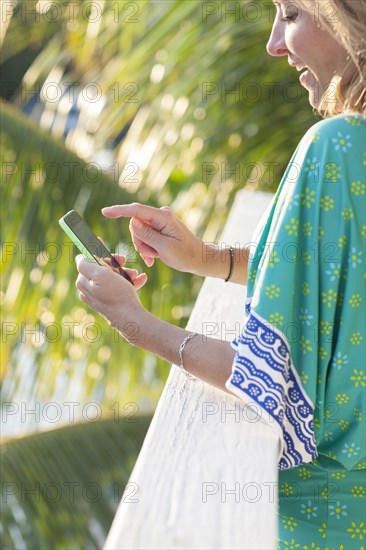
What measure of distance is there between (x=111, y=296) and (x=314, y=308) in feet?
0.94

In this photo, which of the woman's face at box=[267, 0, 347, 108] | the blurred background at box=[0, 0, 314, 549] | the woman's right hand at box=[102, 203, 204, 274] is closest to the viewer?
the woman's face at box=[267, 0, 347, 108]

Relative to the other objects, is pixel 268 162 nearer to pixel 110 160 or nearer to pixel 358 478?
pixel 110 160

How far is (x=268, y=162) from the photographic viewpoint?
3.11 meters

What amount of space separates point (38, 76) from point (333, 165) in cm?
263

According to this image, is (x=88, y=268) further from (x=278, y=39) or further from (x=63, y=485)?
(x=63, y=485)

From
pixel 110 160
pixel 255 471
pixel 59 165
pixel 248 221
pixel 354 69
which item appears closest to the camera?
pixel 255 471

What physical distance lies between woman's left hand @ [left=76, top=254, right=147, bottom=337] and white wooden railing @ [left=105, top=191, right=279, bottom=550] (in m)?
0.10

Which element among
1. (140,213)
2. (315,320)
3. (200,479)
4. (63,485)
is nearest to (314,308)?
(315,320)

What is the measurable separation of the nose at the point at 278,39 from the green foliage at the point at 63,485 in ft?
4.84

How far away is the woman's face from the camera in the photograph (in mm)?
1129

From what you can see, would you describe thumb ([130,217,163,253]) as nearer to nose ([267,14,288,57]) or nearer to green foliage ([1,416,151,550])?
nose ([267,14,288,57])

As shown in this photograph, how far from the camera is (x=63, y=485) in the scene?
2.43m

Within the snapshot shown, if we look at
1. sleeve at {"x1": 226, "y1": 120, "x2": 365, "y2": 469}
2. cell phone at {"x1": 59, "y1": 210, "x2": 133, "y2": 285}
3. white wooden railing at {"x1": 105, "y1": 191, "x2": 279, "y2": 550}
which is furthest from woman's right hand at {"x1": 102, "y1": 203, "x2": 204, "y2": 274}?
sleeve at {"x1": 226, "y1": 120, "x2": 365, "y2": 469}

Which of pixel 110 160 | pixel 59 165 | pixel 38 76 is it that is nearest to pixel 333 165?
pixel 59 165
